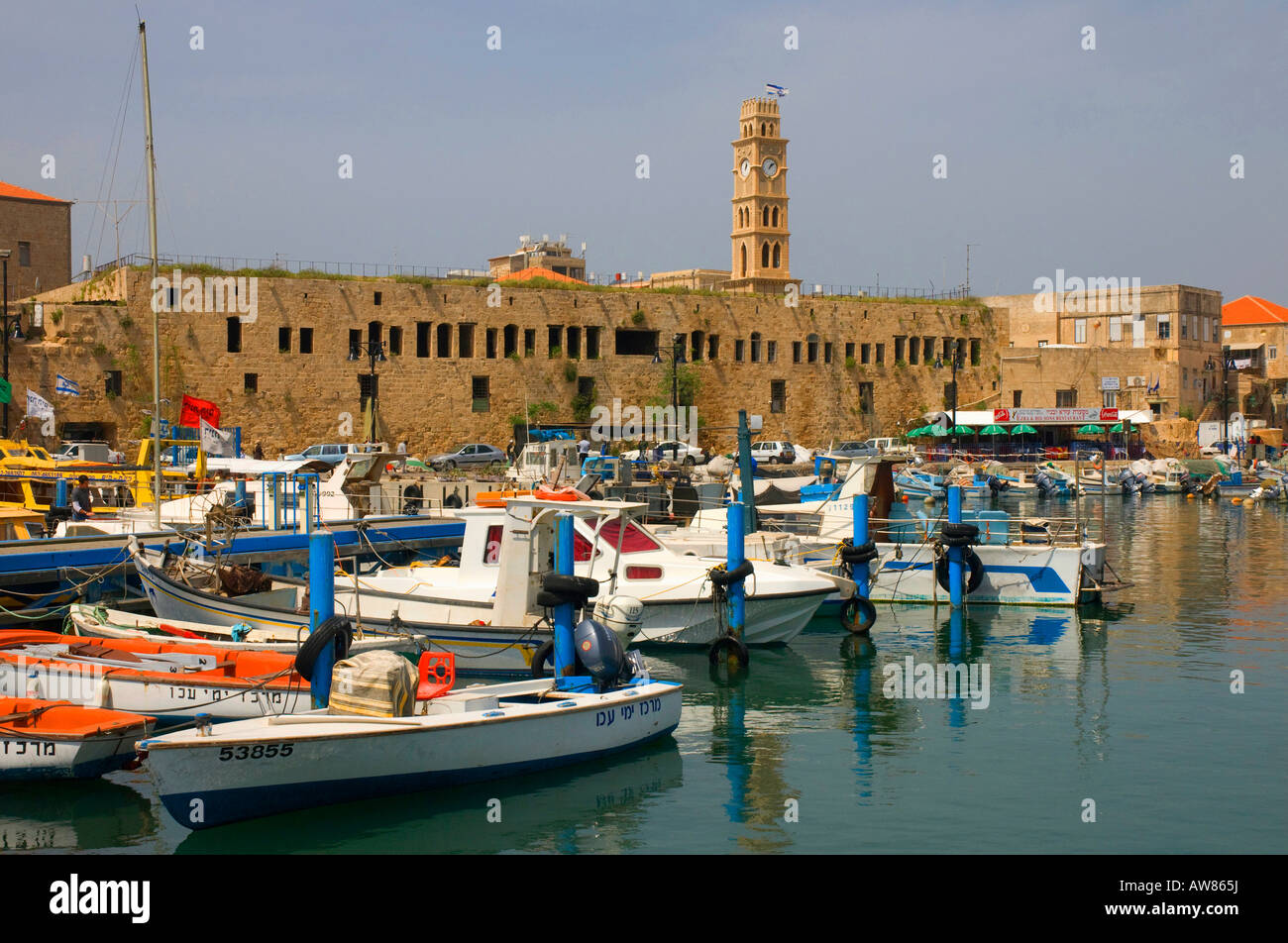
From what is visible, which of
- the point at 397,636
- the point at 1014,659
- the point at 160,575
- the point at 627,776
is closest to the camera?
the point at 627,776

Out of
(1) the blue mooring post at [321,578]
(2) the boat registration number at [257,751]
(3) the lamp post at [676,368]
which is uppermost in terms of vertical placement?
(3) the lamp post at [676,368]

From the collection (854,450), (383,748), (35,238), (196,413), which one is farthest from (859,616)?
(35,238)

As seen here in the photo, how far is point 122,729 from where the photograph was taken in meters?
11.5

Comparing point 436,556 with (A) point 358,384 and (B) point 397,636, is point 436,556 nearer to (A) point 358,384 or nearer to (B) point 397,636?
(B) point 397,636

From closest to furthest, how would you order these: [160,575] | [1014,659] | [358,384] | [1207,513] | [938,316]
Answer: [160,575] < [1014,659] < [1207,513] < [358,384] < [938,316]

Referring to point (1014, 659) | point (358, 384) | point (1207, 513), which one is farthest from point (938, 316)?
point (1014, 659)

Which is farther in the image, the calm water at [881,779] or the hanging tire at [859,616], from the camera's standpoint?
the hanging tire at [859,616]

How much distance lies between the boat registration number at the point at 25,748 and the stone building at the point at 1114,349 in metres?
56.2

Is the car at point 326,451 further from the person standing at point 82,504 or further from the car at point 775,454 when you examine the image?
the person standing at point 82,504
